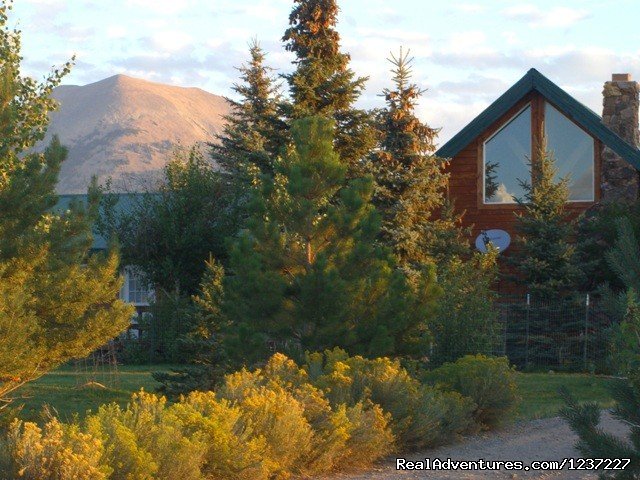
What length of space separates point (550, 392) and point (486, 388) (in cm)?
601

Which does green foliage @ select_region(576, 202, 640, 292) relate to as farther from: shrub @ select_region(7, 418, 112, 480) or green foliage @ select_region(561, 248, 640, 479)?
shrub @ select_region(7, 418, 112, 480)

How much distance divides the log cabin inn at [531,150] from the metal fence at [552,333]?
233 centimetres

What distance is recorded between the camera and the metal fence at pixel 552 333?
22219mm

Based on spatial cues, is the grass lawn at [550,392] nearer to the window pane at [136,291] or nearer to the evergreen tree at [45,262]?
the evergreen tree at [45,262]

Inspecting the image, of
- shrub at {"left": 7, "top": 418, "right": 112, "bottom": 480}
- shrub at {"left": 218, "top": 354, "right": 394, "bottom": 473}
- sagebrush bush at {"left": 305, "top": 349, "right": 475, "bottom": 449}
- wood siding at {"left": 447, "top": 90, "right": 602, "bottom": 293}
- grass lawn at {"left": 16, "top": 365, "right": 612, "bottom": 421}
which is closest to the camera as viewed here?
shrub at {"left": 7, "top": 418, "right": 112, "bottom": 480}

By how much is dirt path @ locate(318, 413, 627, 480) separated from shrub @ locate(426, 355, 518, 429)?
0.23 meters

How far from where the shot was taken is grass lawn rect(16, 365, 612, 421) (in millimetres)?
15133

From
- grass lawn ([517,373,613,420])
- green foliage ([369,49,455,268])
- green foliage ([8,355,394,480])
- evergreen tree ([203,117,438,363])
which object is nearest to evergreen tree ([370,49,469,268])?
green foliage ([369,49,455,268])

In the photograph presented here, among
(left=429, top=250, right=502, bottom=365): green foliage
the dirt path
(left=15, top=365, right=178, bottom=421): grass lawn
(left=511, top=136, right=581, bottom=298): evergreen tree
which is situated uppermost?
(left=511, top=136, right=581, bottom=298): evergreen tree

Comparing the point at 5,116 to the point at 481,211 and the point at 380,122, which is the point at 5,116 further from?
the point at 481,211

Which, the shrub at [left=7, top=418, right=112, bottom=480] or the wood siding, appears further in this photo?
the wood siding

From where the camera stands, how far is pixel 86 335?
1388 centimetres

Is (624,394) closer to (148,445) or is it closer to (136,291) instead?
(148,445)

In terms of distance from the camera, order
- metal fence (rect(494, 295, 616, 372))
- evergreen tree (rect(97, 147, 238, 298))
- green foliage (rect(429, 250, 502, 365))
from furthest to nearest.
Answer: evergreen tree (rect(97, 147, 238, 298)) < metal fence (rect(494, 295, 616, 372)) < green foliage (rect(429, 250, 502, 365))
